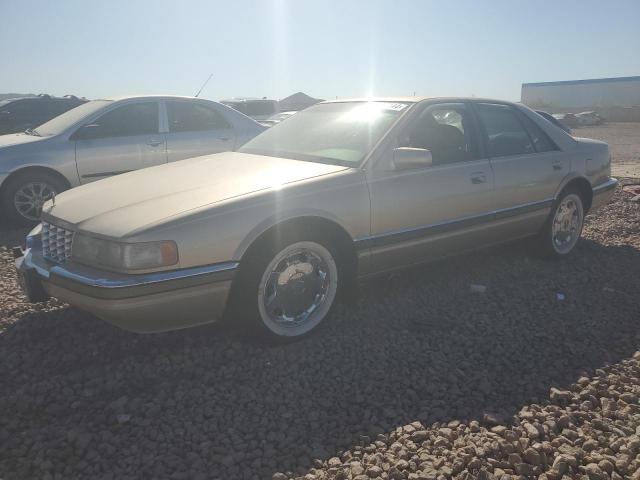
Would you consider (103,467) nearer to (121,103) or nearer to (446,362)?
(446,362)

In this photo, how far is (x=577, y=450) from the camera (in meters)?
2.32

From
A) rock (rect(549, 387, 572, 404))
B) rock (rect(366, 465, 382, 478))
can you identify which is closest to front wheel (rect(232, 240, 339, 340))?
rock (rect(366, 465, 382, 478))

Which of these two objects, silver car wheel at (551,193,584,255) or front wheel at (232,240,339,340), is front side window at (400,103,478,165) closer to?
front wheel at (232,240,339,340)

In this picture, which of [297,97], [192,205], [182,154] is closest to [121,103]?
[182,154]

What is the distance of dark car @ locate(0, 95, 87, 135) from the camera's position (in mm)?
10859

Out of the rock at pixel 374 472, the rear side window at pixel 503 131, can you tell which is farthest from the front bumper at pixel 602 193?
the rock at pixel 374 472

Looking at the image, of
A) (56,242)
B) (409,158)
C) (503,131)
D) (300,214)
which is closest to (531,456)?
(300,214)

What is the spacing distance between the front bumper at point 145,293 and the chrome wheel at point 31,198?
3.30m

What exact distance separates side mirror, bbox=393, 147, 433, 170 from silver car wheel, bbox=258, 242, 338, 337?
76cm

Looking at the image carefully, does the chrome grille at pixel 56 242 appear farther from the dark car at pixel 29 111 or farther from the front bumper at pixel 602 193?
the dark car at pixel 29 111

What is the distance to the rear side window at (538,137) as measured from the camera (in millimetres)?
4730

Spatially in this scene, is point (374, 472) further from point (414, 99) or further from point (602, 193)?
point (602, 193)

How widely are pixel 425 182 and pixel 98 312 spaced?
7.28ft

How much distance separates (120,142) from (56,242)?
11.3 feet
